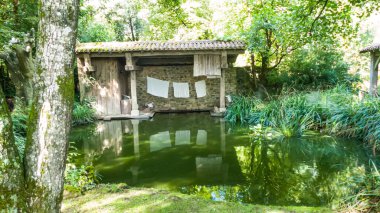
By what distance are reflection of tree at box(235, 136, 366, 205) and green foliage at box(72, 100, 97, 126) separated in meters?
5.49

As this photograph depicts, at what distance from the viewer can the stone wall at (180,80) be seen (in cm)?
1179

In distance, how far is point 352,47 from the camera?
15.3 m

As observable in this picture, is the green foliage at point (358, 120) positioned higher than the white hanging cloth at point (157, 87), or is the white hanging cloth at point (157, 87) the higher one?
the white hanging cloth at point (157, 87)

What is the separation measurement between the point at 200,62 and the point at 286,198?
725 centimetres

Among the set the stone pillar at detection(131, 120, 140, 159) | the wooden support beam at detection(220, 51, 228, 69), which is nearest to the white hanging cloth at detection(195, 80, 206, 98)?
the wooden support beam at detection(220, 51, 228, 69)

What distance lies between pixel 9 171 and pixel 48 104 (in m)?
0.46

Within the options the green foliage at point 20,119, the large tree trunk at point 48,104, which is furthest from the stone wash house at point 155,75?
the large tree trunk at point 48,104

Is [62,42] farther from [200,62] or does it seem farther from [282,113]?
[200,62]

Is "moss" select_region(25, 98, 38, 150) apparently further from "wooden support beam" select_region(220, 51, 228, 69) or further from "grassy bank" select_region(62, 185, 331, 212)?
"wooden support beam" select_region(220, 51, 228, 69)

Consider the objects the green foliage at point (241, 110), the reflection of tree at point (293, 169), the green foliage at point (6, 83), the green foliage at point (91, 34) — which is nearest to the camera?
the reflection of tree at point (293, 169)

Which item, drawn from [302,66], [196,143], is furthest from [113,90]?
[302,66]

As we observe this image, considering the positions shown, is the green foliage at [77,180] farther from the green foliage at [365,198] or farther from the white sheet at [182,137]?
the green foliage at [365,198]

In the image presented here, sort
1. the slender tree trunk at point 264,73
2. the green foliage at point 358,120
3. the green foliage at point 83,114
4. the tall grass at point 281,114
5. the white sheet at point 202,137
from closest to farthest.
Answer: the green foliage at point 358,120, the white sheet at point 202,137, the tall grass at point 281,114, the green foliage at point 83,114, the slender tree trunk at point 264,73

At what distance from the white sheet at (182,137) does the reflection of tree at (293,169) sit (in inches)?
52.1
